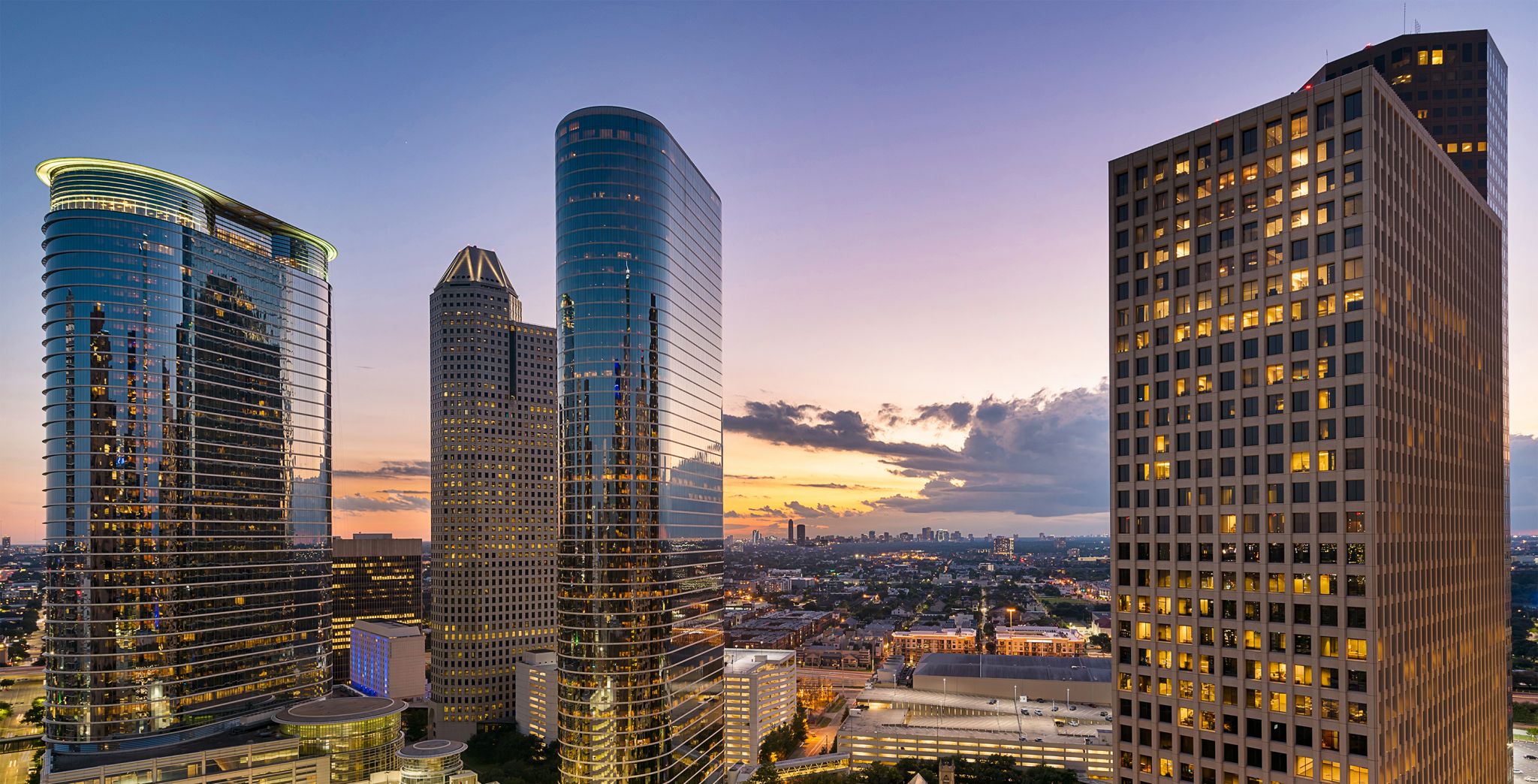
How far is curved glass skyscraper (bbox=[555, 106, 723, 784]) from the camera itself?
490 ft

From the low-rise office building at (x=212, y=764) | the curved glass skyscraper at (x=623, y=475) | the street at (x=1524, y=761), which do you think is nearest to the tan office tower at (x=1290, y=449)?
the street at (x=1524, y=761)

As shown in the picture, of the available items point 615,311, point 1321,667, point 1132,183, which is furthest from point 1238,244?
point 615,311

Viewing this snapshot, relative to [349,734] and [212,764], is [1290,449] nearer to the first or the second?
[349,734]

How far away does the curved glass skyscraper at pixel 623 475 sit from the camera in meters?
149

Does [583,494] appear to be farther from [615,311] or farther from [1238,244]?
[1238,244]

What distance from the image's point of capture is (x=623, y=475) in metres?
157

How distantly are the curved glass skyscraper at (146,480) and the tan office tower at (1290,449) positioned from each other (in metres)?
175

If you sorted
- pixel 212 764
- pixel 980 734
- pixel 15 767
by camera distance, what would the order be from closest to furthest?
pixel 212 764, pixel 980 734, pixel 15 767

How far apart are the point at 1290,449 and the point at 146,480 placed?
643 feet

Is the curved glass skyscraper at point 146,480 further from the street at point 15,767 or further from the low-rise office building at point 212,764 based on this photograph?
the street at point 15,767

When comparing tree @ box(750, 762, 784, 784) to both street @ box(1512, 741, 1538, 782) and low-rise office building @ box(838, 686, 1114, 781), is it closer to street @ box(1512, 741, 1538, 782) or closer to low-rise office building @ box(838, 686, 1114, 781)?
low-rise office building @ box(838, 686, 1114, 781)

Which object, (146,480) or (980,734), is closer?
(146,480)

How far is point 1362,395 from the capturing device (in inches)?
3221

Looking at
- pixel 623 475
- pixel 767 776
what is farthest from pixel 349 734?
pixel 767 776
